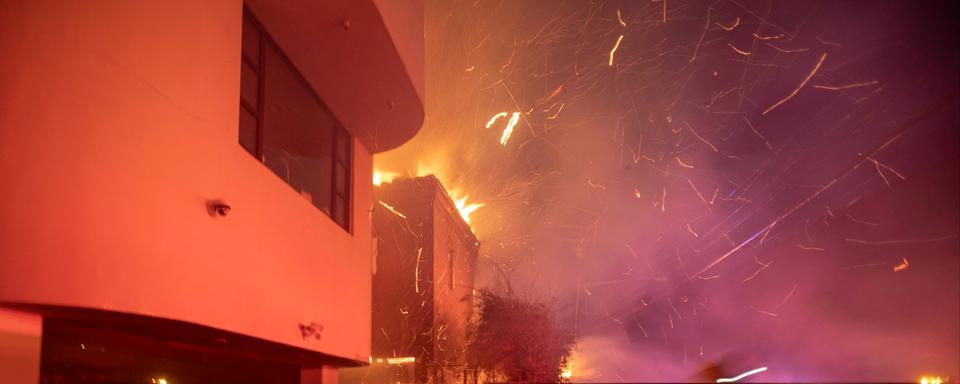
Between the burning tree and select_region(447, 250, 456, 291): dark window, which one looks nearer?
select_region(447, 250, 456, 291): dark window

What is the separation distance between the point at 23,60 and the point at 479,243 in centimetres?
1887

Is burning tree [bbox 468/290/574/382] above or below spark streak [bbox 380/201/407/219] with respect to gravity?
below

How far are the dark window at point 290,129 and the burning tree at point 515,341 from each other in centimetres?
1084

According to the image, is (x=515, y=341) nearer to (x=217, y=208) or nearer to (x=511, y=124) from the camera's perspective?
(x=511, y=124)

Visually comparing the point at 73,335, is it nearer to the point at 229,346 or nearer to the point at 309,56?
the point at 229,346

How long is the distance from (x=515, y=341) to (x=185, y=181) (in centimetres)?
1620

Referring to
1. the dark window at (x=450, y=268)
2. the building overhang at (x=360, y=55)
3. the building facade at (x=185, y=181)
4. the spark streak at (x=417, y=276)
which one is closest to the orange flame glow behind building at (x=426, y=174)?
the spark streak at (x=417, y=276)

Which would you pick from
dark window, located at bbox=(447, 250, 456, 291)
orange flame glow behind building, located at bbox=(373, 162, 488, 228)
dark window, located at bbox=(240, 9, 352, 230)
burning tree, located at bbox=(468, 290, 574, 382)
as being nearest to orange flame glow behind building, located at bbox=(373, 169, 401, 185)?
orange flame glow behind building, located at bbox=(373, 162, 488, 228)

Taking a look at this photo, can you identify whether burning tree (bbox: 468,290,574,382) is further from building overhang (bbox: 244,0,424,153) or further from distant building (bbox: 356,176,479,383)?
building overhang (bbox: 244,0,424,153)

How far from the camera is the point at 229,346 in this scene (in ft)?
24.0

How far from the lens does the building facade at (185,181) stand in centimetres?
423

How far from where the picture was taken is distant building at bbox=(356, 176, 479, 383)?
17.4 metres

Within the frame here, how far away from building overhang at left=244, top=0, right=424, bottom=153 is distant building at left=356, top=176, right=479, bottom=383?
5731 millimetres

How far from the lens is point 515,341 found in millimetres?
20922
